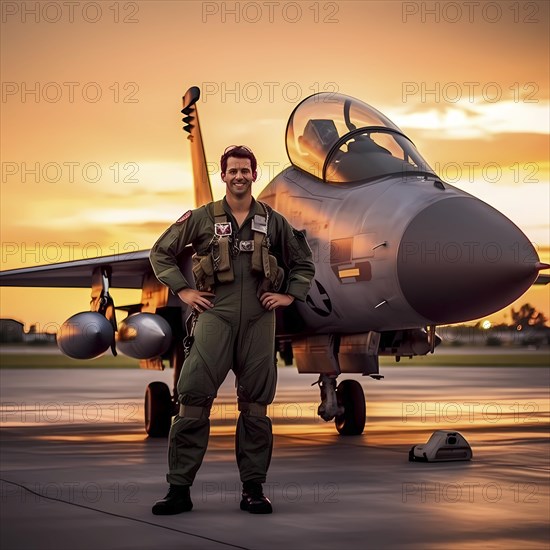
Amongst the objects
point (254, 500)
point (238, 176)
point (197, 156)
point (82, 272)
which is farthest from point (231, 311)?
point (197, 156)

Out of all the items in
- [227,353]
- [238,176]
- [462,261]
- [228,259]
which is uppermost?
[238,176]

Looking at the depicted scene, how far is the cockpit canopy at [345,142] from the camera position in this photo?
11898mm

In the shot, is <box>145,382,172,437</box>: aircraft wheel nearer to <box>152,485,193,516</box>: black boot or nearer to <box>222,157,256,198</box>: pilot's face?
<box>152,485,193,516</box>: black boot

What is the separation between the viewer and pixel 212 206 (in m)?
7.69

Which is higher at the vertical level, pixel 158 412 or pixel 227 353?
pixel 227 353

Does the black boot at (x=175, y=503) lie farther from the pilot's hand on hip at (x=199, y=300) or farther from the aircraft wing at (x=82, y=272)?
the aircraft wing at (x=82, y=272)

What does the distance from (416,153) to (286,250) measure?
4.77 m

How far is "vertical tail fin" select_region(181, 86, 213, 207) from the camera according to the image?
18547 mm

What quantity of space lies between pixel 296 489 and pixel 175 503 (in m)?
1.31

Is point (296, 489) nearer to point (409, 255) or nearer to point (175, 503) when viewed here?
point (175, 503)

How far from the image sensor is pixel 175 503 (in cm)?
721

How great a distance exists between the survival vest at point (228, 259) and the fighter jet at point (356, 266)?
2.83 meters

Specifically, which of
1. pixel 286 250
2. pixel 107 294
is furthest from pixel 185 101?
pixel 286 250

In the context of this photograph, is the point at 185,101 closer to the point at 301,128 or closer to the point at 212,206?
the point at 301,128
